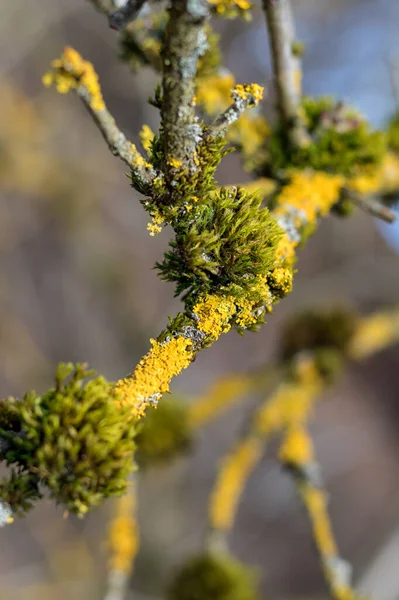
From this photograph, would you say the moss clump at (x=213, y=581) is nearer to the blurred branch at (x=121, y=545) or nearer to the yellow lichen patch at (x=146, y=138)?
the blurred branch at (x=121, y=545)

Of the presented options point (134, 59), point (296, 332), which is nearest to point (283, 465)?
point (296, 332)

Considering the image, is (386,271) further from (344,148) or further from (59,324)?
(344,148)

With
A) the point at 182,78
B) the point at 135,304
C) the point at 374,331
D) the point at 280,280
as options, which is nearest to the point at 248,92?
the point at 182,78

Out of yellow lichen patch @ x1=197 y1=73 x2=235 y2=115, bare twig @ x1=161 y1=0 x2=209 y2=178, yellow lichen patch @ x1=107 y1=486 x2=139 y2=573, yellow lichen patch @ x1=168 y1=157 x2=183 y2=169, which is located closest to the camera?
bare twig @ x1=161 y1=0 x2=209 y2=178

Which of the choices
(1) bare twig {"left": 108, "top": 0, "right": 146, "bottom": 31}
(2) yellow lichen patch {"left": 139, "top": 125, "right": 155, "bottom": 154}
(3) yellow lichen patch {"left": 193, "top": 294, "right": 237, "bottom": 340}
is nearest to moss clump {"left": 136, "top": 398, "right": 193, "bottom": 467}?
(3) yellow lichen patch {"left": 193, "top": 294, "right": 237, "bottom": 340}

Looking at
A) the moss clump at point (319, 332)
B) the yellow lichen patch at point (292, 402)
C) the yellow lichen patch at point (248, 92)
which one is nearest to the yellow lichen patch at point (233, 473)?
the yellow lichen patch at point (292, 402)

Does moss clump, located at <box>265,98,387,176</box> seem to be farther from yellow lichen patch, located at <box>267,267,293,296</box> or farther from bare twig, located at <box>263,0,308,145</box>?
yellow lichen patch, located at <box>267,267,293,296</box>
